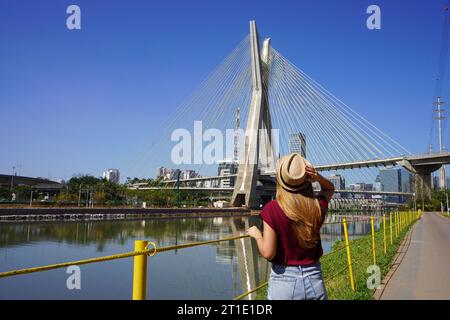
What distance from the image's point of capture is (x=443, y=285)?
19.7 feet

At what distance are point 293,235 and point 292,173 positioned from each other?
360 millimetres

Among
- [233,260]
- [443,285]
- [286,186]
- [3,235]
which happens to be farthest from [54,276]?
[3,235]

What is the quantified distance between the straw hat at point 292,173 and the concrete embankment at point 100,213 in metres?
33.2

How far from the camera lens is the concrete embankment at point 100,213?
3250cm

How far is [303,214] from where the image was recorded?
224cm

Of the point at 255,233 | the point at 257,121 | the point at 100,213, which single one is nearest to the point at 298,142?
the point at 257,121

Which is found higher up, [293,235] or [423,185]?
[423,185]

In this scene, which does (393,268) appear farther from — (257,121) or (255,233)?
(257,121)

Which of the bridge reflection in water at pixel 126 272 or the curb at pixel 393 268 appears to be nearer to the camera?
the curb at pixel 393 268

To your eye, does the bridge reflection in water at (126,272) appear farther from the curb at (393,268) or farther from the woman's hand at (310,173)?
the woman's hand at (310,173)

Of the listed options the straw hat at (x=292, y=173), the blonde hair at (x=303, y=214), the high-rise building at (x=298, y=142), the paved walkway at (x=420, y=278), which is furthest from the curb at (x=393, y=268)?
the high-rise building at (x=298, y=142)

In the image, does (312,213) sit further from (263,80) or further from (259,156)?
(259,156)
